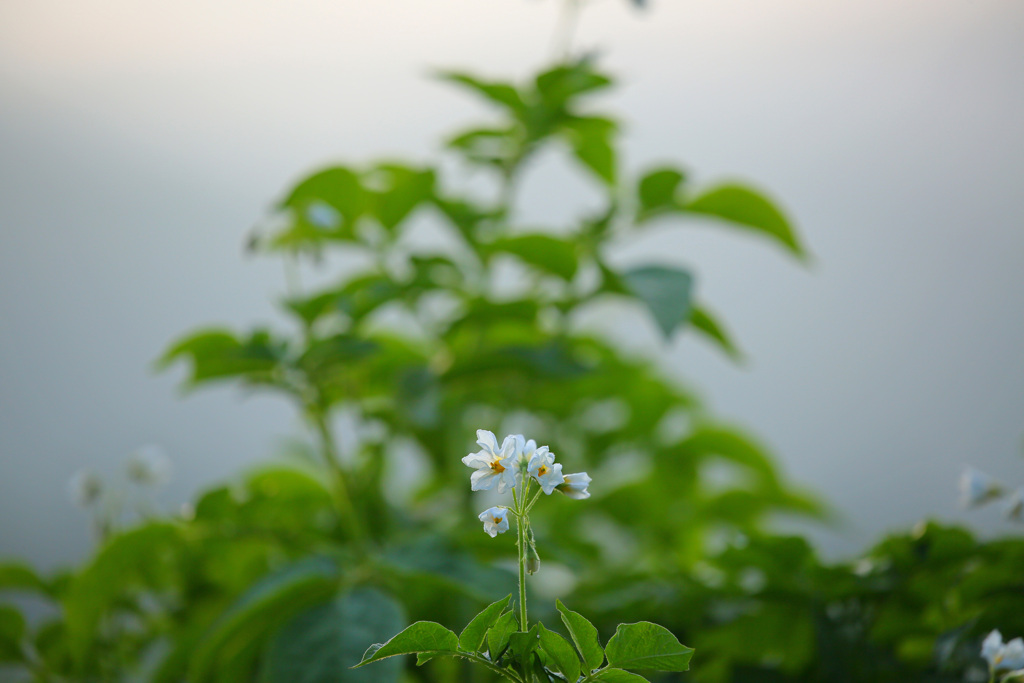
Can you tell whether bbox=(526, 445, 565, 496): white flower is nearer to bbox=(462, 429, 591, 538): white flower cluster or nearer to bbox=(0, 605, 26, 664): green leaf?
bbox=(462, 429, 591, 538): white flower cluster

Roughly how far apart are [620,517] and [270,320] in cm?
85

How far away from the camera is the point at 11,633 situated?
1.86 ft

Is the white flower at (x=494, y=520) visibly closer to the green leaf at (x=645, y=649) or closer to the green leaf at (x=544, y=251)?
the green leaf at (x=645, y=649)

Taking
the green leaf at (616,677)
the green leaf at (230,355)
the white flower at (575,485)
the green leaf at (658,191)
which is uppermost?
the green leaf at (658,191)

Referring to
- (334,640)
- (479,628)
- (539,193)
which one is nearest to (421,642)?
(479,628)

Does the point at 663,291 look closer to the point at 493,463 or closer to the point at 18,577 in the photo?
the point at 493,463

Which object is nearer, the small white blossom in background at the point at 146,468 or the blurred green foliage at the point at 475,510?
the blurred green foliage at the point at 475,510

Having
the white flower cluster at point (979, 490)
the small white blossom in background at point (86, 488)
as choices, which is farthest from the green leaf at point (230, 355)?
the white flower cluster at point (979, 490)

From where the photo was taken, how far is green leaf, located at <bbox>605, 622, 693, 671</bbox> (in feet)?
0.77

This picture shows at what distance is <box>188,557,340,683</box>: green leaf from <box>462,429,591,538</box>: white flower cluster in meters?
0.25

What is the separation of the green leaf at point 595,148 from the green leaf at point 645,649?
0.46 m

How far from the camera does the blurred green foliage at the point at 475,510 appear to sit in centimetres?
44

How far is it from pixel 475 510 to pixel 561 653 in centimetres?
39

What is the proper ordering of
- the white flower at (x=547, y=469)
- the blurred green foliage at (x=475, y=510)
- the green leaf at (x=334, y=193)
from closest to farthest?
the white flower at (x=547, y=469)
the blurred green foliage at (x=475, y=510)
the green leaf at (x=334, y=193)
